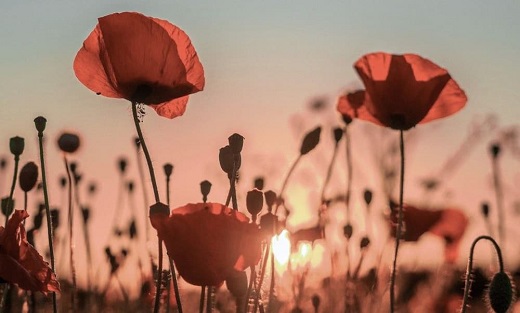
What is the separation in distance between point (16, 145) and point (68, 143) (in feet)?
0.78

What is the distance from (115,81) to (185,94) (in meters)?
0.17

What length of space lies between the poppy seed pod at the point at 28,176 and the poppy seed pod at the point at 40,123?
0.30 m

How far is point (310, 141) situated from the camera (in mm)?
2650

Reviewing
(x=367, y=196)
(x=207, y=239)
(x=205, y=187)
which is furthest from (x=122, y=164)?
(x=207, y=239)

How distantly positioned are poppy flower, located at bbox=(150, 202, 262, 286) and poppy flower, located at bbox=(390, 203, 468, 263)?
2015mm

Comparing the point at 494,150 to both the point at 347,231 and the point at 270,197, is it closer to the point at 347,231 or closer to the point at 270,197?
the point at 347,231

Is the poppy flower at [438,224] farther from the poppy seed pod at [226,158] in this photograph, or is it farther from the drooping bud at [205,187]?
the poppy seed pod at [226,158]

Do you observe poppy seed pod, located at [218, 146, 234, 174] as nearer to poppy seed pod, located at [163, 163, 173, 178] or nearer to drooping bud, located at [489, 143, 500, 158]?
poppy seed pod, located at [163, 163, 173, 178]

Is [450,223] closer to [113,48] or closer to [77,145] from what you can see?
[77,145]

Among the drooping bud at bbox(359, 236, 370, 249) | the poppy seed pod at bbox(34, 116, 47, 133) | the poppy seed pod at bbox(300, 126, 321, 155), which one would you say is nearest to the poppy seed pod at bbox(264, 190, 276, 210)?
the poppy seed pod at bbox(300, 126, 321, 155)

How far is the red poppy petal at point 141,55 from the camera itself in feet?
7.31

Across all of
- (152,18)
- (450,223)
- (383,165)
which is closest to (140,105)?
(152,18)

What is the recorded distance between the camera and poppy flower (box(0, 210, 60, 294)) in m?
1.98

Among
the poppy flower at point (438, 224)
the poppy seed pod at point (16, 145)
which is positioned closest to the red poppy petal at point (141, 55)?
the poppy seed pod at point (16, 145)
